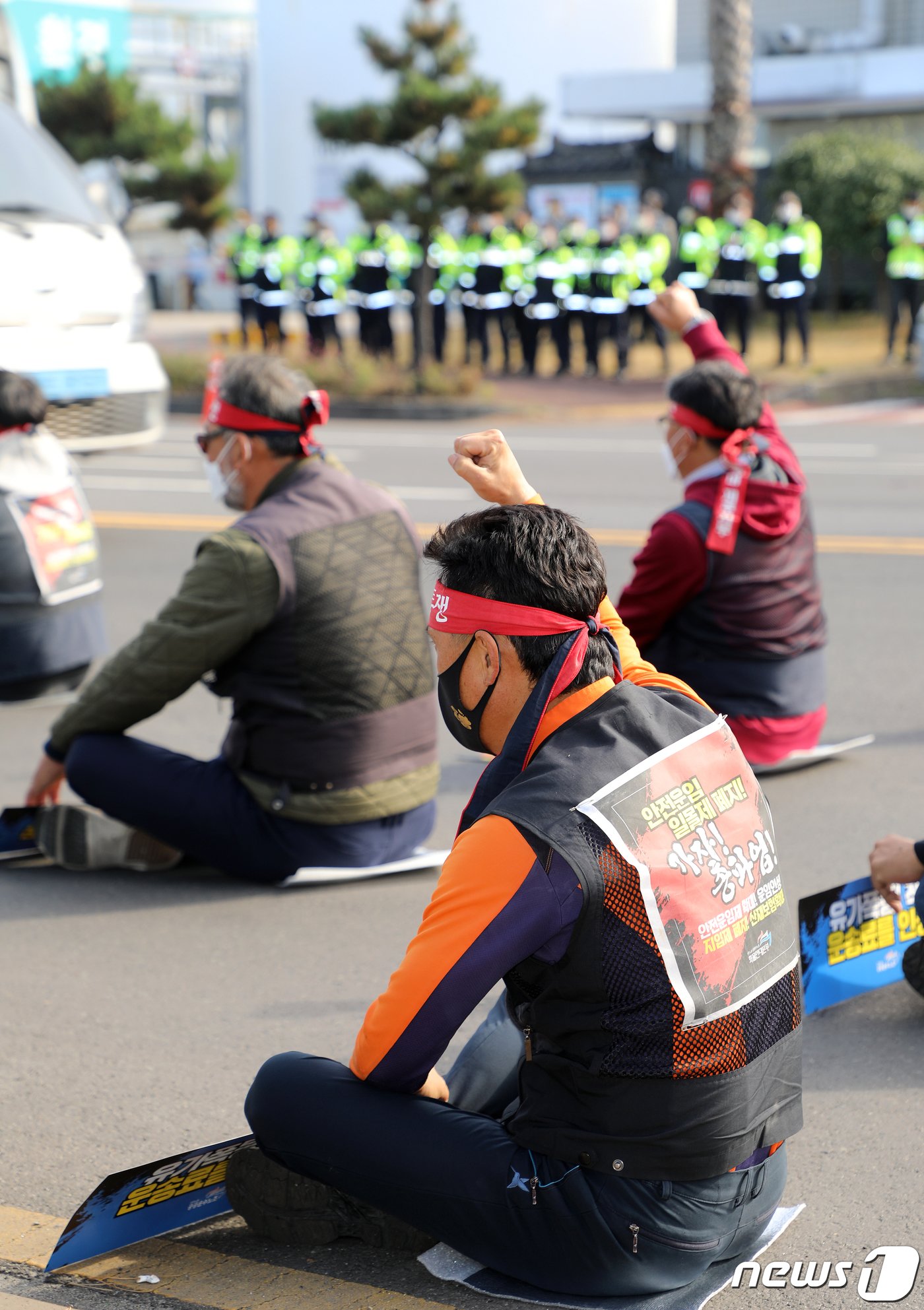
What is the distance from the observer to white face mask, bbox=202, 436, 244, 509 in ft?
15.5

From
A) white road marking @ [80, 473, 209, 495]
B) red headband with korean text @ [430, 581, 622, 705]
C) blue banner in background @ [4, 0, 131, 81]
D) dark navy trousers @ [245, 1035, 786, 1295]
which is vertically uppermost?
blue banner in background @ [4, 0, 131, 81]

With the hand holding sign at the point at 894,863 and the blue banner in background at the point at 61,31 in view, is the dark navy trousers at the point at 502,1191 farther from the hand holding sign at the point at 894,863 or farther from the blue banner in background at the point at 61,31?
the blue banner in background at the point at 61,31

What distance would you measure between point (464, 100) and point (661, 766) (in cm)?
2093

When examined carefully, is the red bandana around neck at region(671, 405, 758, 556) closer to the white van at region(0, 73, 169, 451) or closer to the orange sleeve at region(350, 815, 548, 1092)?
the orange sleeve at region(350, 815, 548, 1092)

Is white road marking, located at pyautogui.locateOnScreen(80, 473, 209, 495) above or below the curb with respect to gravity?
above

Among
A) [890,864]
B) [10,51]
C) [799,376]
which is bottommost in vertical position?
[799,376]

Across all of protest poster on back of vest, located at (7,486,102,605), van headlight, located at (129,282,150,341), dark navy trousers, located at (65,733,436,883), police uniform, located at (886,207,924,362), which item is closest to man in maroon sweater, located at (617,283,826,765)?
dark navy trousers, located at (65,733,436,883)

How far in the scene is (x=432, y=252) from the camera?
22.7 m

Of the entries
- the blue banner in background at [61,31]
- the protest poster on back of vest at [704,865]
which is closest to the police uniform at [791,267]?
the protest poster on back of vest at [704,865]

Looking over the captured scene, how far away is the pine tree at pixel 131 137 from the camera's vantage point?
31500mm

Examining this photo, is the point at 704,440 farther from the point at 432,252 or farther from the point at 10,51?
the point at 432,252

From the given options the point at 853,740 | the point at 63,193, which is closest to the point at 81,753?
the point at 853,740

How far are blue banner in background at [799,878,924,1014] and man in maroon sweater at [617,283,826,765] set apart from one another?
1.48 meters

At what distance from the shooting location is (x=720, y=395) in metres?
5.35
